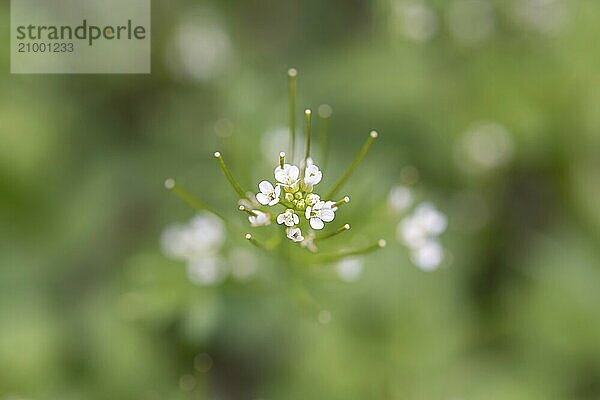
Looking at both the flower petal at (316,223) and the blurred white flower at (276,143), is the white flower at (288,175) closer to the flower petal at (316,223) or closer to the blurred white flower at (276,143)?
the flower petal at (316,223)

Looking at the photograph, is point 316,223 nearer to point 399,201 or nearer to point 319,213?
point 319,213

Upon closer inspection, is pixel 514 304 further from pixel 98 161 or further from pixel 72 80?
pixel 72 80

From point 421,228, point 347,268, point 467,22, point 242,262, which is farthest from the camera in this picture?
point 467,22

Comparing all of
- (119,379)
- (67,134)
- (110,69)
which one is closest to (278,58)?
(110,69)

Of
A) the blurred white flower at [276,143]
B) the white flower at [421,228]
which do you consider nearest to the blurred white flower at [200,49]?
the blurred white flower at [276,143]

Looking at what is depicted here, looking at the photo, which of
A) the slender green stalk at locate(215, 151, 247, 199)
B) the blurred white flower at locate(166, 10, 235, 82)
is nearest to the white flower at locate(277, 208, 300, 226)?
the slender green stalk at locate(215, 151, 247, 199)

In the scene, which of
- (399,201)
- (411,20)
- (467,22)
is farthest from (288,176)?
(467,22)

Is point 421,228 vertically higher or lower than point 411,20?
lower

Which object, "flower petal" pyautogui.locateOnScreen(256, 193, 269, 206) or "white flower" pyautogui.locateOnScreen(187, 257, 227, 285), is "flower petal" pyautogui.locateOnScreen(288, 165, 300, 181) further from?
"white flower" pyautogui.locateOnScreen(187, 257, 227, 285)
